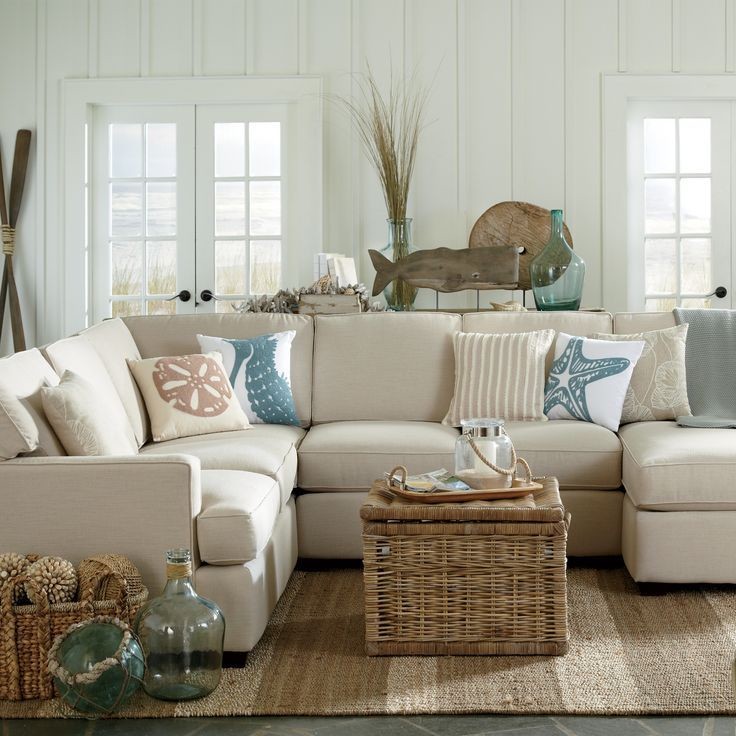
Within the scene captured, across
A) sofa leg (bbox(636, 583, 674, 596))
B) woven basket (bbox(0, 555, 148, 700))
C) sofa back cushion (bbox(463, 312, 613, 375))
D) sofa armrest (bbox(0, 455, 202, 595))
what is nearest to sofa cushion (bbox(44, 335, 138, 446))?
sofa armrest (bbox(0, 455, 202, 595))

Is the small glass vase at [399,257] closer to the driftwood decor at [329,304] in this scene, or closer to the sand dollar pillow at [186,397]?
the driftwood decor at [329,304]

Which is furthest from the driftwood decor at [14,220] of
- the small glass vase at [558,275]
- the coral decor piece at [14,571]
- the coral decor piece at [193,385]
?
the coral decor piece at [14,571]

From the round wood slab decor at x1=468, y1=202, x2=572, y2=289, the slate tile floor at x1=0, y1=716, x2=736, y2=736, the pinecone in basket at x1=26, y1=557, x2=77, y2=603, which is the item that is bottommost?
the slate tile floor at x1=0, y1=716, x2=736, y2=736

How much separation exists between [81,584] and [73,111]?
3.56m

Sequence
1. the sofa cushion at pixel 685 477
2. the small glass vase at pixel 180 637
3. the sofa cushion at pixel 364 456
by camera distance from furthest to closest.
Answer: the sofa cushion at pixel 364 456
the sofa cushion at pixel 685 477
the small glass vase at pixel 180 637

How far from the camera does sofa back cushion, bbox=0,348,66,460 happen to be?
2.59 meters

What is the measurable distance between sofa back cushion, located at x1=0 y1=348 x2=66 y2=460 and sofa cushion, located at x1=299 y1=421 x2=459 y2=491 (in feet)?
3.18

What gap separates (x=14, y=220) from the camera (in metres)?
5.32

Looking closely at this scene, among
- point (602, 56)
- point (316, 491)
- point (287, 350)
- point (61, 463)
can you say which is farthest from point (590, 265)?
point (61, 463)

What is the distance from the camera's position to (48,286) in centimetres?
538

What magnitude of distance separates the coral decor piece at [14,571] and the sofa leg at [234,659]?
56cm

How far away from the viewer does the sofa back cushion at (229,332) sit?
402cm

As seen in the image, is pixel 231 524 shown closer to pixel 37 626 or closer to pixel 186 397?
pixel 37 626

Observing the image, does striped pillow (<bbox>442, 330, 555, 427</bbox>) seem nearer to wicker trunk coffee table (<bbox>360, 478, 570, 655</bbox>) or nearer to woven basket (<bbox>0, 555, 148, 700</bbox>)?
wicker trunk coffee table (<bbox>360, 478, 570, 655</bbox>)
